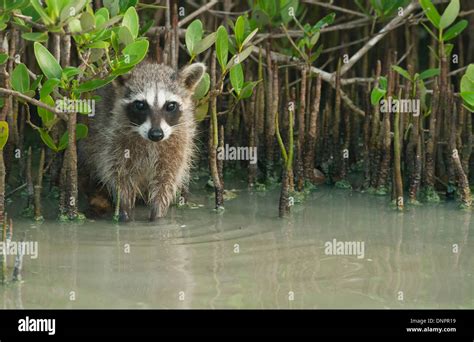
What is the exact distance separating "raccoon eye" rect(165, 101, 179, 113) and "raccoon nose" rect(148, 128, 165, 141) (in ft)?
1.16

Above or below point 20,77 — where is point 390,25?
above

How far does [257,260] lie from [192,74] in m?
1.93

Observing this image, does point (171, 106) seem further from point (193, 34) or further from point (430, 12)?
point (430, 12)

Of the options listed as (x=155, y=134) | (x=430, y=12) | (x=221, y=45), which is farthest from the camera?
(x=430, y=12)

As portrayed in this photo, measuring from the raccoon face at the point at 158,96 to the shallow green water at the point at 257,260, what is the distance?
734 millimetres

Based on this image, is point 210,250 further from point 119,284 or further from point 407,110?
point 407,110

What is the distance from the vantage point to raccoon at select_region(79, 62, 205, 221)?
7.28m

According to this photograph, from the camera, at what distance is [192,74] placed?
24.3 ft

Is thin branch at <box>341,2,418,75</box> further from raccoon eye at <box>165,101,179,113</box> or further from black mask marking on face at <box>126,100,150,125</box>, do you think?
black mask marking on face at <box>126,100,150,125</box>

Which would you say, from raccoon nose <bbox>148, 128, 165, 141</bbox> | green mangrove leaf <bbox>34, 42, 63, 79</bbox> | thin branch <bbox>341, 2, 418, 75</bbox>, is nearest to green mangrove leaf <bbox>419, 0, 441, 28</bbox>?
thin branch <bbox>341, 2, 418, 75</bbox>

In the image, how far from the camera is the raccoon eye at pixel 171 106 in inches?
288

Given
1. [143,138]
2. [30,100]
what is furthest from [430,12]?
[30,100]

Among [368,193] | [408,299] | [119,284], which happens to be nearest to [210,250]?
[119,284]

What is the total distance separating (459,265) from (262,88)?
2.77 metres
